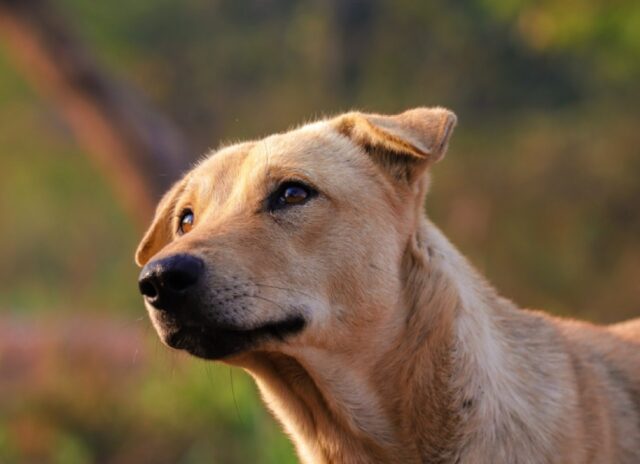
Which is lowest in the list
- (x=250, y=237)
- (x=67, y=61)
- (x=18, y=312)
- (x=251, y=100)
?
(x=18, y=312)

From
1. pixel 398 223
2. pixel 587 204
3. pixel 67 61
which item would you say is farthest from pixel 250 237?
→ pixel 587 204

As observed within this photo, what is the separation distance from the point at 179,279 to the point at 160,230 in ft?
3.56

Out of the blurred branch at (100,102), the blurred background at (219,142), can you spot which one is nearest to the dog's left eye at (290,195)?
the blurred background at (219,142)

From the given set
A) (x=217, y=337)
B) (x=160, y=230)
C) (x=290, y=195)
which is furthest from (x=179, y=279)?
(x=160, y=230)

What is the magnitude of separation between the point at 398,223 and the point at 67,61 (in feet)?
22.7

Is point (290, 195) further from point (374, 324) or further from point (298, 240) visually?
point (374, 324)

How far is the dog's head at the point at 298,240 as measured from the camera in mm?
3373

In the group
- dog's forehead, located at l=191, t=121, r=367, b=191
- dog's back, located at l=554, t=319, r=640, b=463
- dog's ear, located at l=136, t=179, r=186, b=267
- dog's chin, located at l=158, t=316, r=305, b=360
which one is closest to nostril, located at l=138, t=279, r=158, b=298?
dog's chin, located at l=158, t=316, r=305, b=360

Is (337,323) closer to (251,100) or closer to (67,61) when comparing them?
(67,61)

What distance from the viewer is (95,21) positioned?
635 inches

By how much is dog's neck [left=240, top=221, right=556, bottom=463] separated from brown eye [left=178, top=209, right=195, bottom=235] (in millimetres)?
647

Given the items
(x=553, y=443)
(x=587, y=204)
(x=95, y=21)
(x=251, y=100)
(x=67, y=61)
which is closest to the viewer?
(x=553, y=443)

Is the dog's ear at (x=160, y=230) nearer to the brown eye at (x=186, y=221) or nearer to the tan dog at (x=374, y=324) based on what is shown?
the brown eye at (x=186, y=221)

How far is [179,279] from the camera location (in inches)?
130
